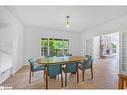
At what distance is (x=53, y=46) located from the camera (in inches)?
307

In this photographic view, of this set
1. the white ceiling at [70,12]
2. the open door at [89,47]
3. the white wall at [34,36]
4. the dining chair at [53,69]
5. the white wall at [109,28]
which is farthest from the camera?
the open door at [89,47]

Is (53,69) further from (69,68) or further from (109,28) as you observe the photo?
(109,28)

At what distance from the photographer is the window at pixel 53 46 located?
754cm

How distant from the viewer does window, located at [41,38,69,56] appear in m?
7.54

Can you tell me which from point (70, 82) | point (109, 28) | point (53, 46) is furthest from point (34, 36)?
point (70, 82)

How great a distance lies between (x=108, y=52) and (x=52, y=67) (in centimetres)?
1046

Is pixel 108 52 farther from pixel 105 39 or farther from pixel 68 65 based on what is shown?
pixel 68 65

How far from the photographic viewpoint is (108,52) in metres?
12.3

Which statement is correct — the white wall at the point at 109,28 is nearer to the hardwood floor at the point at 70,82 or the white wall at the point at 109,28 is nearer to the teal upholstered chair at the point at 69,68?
the hardwood floor at the point at 70,82

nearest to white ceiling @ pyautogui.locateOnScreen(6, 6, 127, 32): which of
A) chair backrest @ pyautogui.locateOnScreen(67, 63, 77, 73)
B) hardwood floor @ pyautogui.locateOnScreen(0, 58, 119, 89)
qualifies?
chair backrest @ pyautogui.locateOnScreen(67, 63, 77, 73)

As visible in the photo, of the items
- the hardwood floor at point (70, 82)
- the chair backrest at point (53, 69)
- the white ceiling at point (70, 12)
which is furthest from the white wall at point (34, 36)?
the chair backrest at point (53, 69)

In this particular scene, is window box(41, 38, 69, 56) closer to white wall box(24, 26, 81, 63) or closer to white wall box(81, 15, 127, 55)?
white wall box(24, 26, 81, 63)
